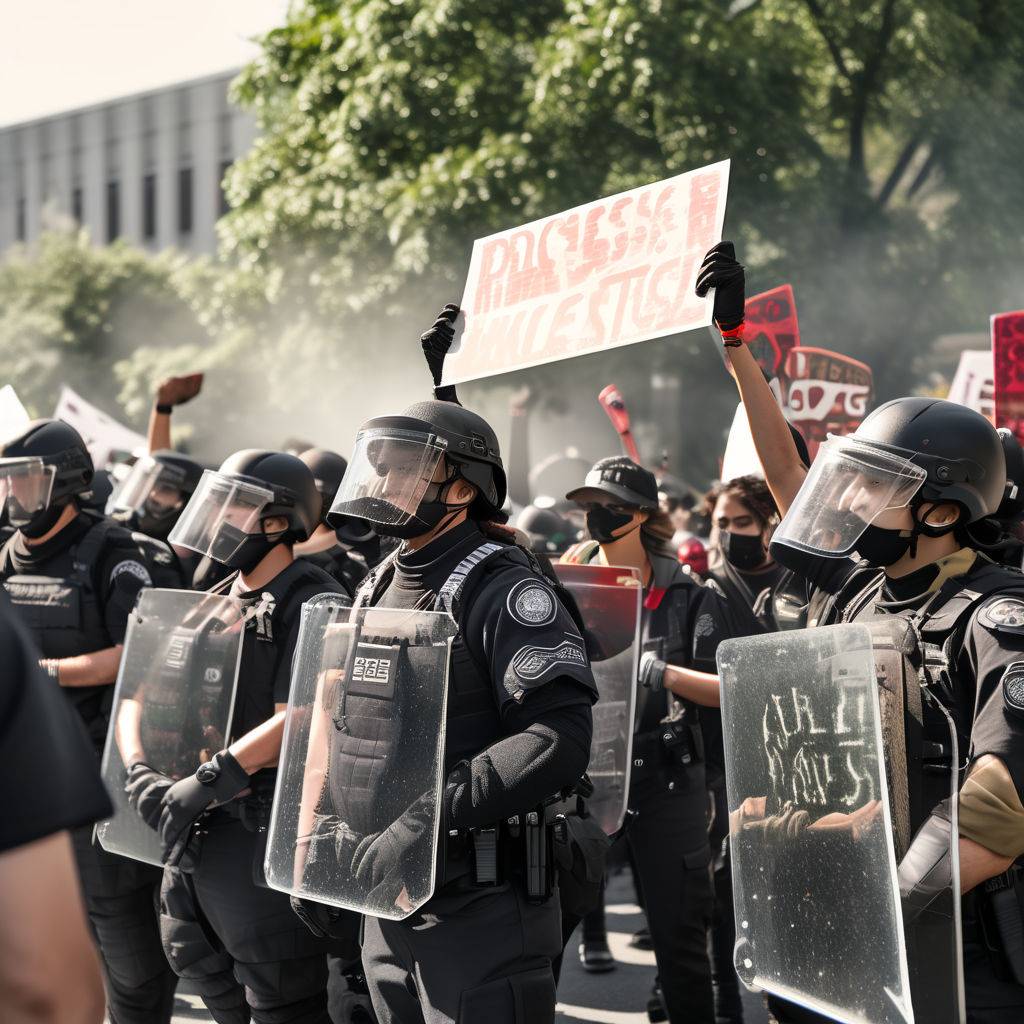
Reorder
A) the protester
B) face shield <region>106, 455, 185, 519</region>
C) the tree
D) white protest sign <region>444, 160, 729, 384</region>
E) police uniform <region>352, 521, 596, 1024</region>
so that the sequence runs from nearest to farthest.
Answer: the protester → police uniform <region>352, 521, 596, 1024</region> → white protest sign <region>444, 160, 729, 384</region> → face shield <region>106, 455, 185, 519</region> → the tree

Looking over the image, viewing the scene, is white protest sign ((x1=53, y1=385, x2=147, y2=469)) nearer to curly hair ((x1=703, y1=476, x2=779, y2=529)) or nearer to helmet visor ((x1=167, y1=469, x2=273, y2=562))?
curly hair ((x1=703, y1=476, x2=779, y2=529))

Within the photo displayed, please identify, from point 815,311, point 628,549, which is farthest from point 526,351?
point 815,311

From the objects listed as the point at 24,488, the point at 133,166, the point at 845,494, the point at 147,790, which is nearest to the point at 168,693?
the point at 147,790

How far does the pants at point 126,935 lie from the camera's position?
450cm

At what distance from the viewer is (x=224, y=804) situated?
390 centimetres

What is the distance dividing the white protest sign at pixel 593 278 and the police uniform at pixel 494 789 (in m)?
0.91

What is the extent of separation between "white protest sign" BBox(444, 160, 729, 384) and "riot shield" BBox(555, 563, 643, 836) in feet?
3.36

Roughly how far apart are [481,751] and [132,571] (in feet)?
7.01

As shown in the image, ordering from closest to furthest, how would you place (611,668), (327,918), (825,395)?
(327,918) → (611,668) → (825,395)

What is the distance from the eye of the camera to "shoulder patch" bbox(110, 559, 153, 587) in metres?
4.75

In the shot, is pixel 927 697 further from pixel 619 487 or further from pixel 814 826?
pixel 619 487

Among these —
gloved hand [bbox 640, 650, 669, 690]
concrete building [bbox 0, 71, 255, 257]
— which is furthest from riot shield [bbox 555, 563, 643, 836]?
concrete building [bbox 0, 71, 255, 257]

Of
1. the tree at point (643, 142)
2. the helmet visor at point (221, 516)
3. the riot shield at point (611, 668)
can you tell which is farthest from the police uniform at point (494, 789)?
the tree at point (643, 142)

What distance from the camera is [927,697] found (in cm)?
282
